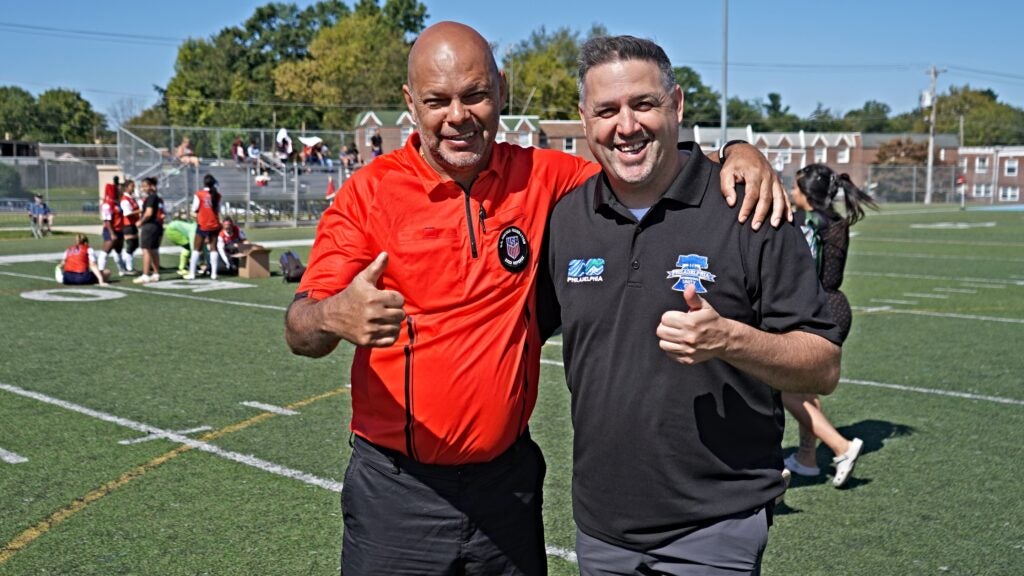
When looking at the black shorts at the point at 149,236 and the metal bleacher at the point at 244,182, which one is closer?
the black shorts at the point at 149,236

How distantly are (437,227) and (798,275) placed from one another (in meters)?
1.02

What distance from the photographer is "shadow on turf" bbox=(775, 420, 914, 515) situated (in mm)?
6072

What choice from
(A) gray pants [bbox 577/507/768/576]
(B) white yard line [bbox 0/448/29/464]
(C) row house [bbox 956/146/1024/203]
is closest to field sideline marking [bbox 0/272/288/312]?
(B) white yard line [bbox 0/448/29/464]

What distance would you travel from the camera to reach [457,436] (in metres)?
2.81

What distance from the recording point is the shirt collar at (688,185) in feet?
8.55

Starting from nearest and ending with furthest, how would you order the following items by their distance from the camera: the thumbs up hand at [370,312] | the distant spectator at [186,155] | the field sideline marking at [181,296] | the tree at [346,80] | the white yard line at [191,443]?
the thumbs up hand at [370,312] < the white yard line at [191,443] < the field sideline marking at [181,296] < the distant spectator at [186,155] < the tree at [346,80]

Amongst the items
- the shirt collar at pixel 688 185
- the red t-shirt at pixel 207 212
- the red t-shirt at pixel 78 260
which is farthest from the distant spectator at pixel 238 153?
the shirt collar at pixel 688 185

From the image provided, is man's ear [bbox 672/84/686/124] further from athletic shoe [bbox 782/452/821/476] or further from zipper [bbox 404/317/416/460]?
athletic shoe [bbox 782/452/821/476]

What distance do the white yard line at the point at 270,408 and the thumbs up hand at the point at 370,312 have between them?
533cm

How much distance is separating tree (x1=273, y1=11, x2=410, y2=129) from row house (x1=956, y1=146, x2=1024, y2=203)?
4575 centimetres

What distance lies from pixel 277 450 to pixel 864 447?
13.1 feet

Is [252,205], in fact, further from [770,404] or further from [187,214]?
[770,404]

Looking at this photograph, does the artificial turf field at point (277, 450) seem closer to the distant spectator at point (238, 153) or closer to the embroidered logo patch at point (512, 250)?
the embroidered logo patch at point (512, 250)

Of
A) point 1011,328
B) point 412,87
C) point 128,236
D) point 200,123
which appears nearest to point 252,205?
point 128,236
